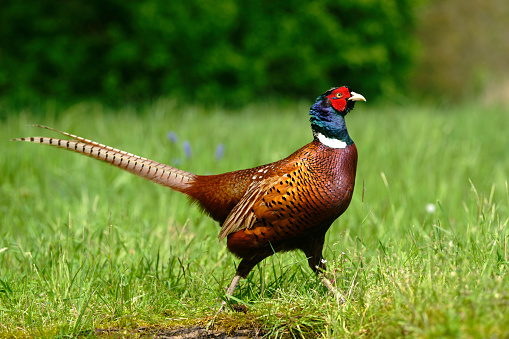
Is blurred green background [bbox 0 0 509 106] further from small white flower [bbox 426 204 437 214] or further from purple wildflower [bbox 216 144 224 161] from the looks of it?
small white flower [bbox 426 204 437 214]

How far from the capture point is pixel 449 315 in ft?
6.41

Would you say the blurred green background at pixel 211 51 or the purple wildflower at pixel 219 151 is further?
the blurred green background at pixel 211 51

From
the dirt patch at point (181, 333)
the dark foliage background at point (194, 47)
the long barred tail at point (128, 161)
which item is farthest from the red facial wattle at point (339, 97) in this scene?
the dark foliage background at point (194, 47)

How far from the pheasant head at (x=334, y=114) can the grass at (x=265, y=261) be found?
270 mm

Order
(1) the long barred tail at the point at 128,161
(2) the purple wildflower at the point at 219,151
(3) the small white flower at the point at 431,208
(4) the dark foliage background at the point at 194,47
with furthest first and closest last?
(4) the dark foliage background at the point at 194,47 → (2) the purple wildflower at the point at 219,151 → (3) the small white flower at the point at 431,208 → (1) the long barred tail at the point at 128,161

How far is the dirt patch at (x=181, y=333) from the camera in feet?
8.17

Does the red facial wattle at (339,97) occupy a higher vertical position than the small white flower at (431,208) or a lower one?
higher

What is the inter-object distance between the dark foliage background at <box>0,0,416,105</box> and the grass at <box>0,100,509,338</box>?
358cm

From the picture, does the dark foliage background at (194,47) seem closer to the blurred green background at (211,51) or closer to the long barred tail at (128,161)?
the blurred green background at (211,51)

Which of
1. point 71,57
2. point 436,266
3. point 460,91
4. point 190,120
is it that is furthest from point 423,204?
point 460,91

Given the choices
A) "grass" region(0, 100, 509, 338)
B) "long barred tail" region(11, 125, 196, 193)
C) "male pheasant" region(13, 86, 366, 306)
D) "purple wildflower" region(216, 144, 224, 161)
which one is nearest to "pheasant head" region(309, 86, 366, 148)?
"male pheasant" region(13, 86, 366, 306)

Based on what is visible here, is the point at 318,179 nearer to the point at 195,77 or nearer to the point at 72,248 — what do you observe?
the point at 72,248

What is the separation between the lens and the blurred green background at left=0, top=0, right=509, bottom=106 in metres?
11.7

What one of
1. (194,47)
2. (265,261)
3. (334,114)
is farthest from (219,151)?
(194,47)
